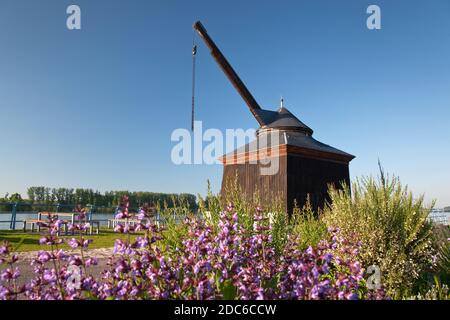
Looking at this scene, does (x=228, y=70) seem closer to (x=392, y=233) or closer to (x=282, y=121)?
(x=282, y=121)

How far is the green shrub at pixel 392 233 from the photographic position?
5.03 metres

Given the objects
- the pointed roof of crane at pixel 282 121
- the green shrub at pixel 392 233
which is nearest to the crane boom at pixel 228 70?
the pointed roof of crane at pixel 282 121

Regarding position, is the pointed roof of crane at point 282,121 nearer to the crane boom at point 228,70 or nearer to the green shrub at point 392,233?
the crane boom at point 228,70

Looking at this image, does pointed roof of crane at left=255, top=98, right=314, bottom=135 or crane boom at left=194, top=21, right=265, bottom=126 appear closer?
pointed roof of crane at left=255, top=98, right=314, bottom=135

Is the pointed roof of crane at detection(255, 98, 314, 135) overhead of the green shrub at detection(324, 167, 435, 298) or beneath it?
overhead

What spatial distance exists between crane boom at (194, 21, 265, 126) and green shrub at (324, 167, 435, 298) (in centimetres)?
1315

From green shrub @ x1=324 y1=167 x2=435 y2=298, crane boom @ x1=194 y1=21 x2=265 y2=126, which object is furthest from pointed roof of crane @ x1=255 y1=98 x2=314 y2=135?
green shrub @ x1=324 y1=167 x2=435 y2=298

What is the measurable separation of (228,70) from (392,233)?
15.3 m

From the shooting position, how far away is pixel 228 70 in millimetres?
18766

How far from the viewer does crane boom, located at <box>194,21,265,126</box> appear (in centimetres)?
1873

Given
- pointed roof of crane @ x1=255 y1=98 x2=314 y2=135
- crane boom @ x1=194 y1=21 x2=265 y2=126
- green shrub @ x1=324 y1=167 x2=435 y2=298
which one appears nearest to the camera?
green shrub @ x1=324 y1=167 x2=435 y2=298

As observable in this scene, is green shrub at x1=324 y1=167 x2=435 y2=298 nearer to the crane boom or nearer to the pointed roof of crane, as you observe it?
the pointed roof of crane

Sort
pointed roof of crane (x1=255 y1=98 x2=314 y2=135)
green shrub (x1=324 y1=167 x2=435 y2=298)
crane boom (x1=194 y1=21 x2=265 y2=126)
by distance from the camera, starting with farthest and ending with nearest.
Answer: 1. crane boom (x1=194 y1=21 x2=265 y2=126)
2. pointed roof of crane (x1=255 y1=98 x2=314 y2=135)
3. green shrub (x1=324 y1=167 x2=435 y2=298)

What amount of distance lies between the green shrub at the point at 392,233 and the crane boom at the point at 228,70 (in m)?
13.1
